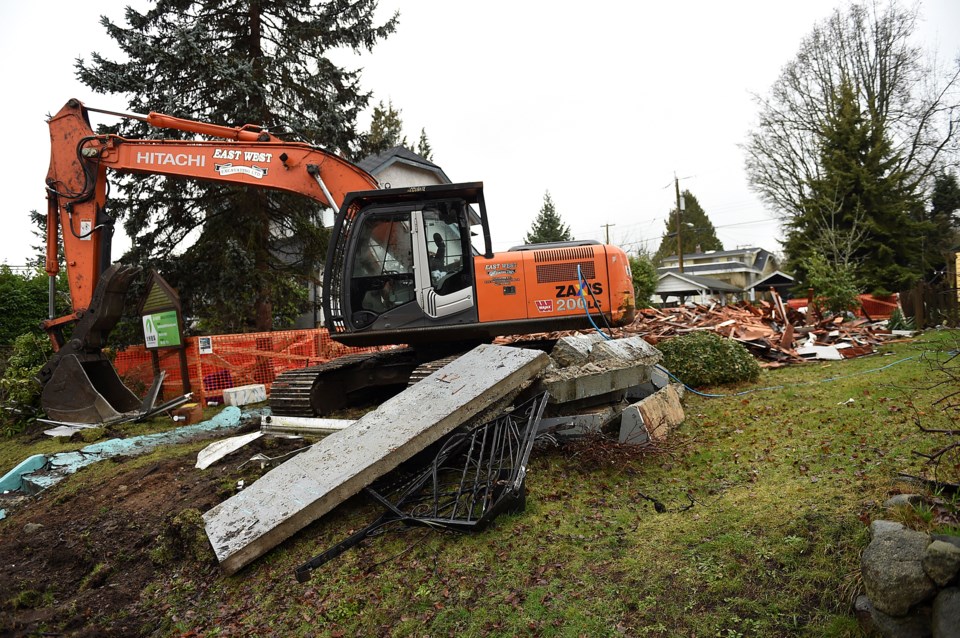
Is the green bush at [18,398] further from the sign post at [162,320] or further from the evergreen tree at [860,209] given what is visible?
the evergreen tree at [860,209]

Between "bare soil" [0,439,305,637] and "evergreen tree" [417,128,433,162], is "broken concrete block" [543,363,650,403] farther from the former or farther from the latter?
"evergreen tree" [417,128,433,162]

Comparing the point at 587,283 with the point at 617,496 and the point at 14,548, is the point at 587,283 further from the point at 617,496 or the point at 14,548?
the point at 14,548

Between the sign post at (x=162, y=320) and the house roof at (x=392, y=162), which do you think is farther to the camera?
the house roof at (x=392, y=162)

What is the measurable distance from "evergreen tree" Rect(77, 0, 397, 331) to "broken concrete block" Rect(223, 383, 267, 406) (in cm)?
348

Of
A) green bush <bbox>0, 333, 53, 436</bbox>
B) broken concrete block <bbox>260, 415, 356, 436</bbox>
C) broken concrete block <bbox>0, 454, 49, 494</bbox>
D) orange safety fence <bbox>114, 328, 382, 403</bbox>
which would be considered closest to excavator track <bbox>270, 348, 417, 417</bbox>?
broken concrete block <bbox>260, 415, 356, 436</bbox>

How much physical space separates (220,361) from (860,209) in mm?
27155

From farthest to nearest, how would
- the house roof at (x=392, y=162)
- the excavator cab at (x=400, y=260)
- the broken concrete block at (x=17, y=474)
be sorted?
the house roof at (x=392, y=162) < the excavator cab at (x=400, y=260) < the broken concrete block at (x=17, y=474)

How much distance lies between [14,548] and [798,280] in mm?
31211

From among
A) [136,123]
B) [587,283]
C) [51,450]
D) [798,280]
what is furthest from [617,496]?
[798,280]

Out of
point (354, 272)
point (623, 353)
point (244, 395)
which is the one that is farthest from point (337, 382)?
point (623, 353)

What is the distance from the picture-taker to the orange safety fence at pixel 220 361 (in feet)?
35.3

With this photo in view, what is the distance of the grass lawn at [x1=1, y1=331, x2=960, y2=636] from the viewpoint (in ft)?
10.2

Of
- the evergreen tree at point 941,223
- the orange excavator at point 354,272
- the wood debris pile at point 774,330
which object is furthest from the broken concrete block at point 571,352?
the evergreen tree at point 941,223

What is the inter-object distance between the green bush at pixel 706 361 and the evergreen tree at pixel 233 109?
8765 mm
